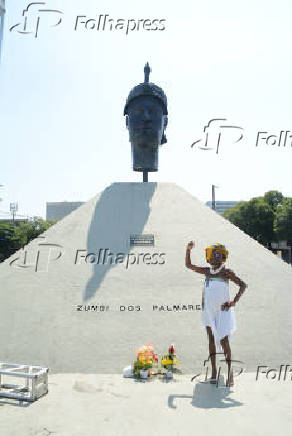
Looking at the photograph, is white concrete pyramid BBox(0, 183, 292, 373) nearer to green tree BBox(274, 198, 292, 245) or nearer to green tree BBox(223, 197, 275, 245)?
green tree BBox(274, 198, 292, 245)

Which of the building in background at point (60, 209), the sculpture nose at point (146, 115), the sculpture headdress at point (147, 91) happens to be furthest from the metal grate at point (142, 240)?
the building in background at point (60, 209)

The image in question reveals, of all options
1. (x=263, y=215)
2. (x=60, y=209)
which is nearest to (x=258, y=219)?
(x=263, y=215)

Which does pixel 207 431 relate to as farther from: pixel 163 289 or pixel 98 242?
pixel 98 242

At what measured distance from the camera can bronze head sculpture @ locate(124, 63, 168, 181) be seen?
16.2m

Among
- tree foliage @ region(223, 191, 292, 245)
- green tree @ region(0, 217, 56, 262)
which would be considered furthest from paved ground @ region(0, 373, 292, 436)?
green tree @ region(0, 217, 56, 262)

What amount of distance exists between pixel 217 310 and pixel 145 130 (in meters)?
11.0

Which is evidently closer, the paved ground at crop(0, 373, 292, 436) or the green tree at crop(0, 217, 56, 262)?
the paved ground at crop(0, 373, 292, 436)

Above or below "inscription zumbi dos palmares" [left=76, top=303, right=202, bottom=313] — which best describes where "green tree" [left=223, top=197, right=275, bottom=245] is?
above

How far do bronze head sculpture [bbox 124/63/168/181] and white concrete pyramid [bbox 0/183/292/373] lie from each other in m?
3.07

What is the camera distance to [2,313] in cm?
949

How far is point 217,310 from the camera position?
272 inches

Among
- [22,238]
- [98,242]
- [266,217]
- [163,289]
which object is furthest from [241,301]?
[22,238]

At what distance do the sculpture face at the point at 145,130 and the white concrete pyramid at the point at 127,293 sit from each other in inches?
120

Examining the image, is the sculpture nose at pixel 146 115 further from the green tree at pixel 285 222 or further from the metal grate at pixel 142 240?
the green tree at pixel 285 222
